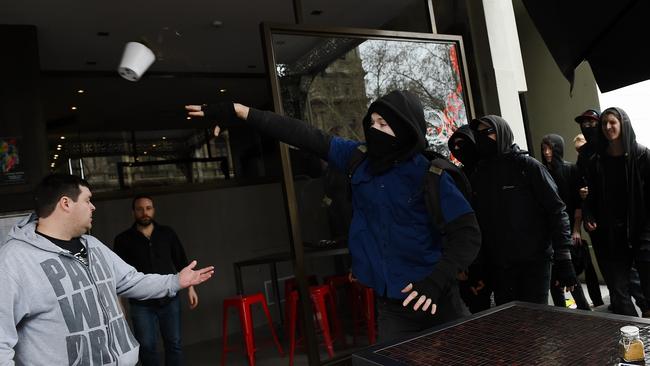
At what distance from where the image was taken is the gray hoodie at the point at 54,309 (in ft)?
6.08

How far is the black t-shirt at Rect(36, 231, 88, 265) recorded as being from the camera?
210cm

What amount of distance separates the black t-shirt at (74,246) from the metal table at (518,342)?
1.37m

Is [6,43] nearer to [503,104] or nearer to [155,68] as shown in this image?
[155,68]

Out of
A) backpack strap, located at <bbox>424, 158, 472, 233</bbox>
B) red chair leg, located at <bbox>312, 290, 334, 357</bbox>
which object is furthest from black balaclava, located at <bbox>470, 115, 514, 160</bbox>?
red chair leg, located at <bbox>312, 290, 334, 357</bbox>

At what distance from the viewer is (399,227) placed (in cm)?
204

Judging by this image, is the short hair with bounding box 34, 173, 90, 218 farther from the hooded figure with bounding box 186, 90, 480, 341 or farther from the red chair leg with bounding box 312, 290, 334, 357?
the red chair leg with bounding box 312, 290, 334, 357

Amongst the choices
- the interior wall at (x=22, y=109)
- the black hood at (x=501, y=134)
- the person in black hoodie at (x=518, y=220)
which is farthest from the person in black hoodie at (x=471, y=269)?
the interior wall at (x=22, y=109)

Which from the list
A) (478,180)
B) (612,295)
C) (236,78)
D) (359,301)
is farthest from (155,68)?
(612,295)

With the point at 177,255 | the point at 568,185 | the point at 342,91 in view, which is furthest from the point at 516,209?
the point at 177,255

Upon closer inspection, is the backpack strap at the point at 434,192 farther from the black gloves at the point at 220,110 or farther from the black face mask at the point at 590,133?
the black face mask at the point at 590,133

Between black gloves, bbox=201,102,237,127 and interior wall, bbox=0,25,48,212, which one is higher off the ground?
interior wall, bbox=0,25,48,212

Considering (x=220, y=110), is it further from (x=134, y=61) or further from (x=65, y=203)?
(x=65, y=203)

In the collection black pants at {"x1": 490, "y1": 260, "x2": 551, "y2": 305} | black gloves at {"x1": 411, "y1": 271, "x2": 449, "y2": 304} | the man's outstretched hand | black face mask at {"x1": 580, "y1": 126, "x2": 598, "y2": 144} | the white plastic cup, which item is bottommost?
black pants at {"x1": 490, "y1": 260, "x2": 551, "y2": 305}

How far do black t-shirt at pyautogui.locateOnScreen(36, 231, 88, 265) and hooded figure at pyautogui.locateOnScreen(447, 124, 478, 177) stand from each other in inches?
94.4
